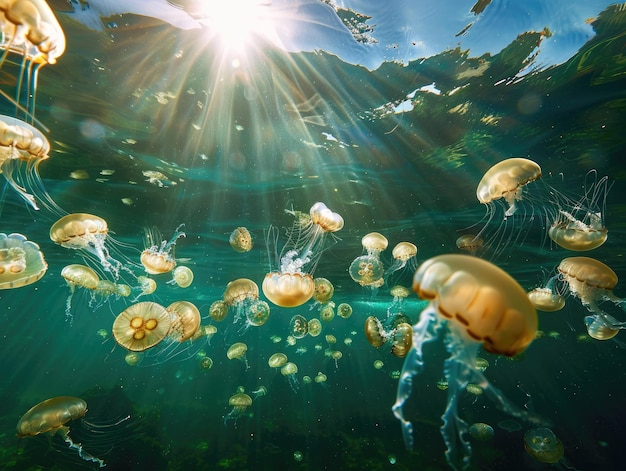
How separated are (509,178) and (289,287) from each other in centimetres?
299

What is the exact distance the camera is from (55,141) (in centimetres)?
589

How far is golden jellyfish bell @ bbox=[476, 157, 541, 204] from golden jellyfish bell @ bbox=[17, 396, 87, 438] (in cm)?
695

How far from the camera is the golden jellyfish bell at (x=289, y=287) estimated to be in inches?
169

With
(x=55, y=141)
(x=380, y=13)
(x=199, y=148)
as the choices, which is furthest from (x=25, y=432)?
(x=380, y=13)

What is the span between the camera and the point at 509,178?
11.5ft

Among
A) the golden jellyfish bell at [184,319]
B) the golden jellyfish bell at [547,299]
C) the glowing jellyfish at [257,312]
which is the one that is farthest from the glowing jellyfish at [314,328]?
the golden jellyfish bell at [547,299]

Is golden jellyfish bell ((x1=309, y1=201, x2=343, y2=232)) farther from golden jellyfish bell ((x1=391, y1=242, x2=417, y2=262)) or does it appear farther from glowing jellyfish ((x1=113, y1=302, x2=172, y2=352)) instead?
glowing jellyfish ((x1=113, y1=302, x2=172, y2=352))

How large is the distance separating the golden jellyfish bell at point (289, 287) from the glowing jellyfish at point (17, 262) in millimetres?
3020

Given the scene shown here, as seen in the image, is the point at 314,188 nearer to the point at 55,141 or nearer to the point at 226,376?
the point at 55,141

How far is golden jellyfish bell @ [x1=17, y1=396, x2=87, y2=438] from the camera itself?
481cm

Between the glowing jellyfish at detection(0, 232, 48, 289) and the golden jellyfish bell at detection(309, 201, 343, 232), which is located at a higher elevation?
the golden jellyfish bell at detection(309, 201, 343, 232)

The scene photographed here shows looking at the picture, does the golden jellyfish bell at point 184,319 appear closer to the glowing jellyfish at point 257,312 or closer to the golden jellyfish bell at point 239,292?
the golden jellyfish bell at point 239,292

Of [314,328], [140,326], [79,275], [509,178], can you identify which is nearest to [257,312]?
[314,328]

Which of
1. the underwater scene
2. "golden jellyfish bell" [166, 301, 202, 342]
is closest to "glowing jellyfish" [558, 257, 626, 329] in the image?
the underwater scene
